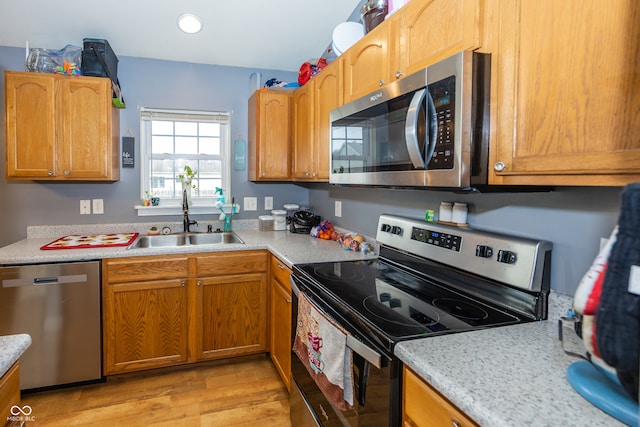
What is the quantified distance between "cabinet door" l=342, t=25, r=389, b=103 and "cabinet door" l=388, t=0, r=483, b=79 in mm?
68

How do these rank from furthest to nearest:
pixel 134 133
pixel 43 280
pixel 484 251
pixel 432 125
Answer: pixel 134 133, pixel 43 280, pixel 484 251, pixel 432 125

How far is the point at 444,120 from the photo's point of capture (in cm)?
124

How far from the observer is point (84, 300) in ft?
7.47

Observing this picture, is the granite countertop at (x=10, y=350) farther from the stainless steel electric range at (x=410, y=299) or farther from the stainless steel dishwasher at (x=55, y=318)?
the stainless steel dishwasher at (x=55, y=318)

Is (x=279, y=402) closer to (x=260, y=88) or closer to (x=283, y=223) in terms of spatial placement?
(x=283, y=223)

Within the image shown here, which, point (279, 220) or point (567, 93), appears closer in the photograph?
point (567, 93)

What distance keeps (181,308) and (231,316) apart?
12.9 inches

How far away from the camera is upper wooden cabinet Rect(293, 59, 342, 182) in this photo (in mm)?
2232

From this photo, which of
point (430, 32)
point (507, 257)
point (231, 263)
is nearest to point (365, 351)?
point (507, 257)

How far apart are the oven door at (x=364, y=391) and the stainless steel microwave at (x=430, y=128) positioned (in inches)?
22.0

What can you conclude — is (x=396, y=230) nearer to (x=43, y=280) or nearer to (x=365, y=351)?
(x=365, y=351)

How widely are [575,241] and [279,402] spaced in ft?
5.80

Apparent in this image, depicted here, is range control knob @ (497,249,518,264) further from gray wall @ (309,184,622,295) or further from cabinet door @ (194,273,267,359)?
cabinet door @ (194,273,267,359)

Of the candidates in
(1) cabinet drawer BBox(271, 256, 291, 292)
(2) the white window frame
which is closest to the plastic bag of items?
(2) the white window frame
